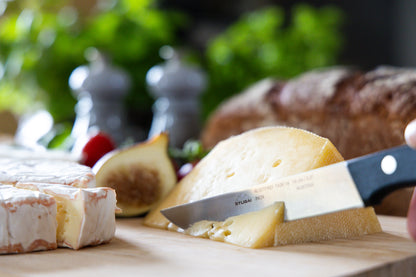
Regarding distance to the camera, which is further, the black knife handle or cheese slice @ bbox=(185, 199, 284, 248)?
cheese slice @ bbox=(185, 199, 284, 248)

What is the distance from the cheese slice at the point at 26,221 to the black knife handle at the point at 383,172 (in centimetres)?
64

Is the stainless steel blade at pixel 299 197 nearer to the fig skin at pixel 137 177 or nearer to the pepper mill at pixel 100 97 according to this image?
the fig skin at pixel 137 177

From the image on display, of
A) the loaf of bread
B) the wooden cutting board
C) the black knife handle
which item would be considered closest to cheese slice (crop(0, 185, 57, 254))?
the wooden cutting board

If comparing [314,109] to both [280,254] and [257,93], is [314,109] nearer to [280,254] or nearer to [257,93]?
[257,93]

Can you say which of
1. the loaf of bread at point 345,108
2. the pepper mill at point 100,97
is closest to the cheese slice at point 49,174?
the loaf of bread at point 345,108

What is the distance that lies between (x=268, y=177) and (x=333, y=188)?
8.2 inches

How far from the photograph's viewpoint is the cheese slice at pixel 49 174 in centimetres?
122

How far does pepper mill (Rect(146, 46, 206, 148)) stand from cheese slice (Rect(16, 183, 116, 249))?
1.37 metres

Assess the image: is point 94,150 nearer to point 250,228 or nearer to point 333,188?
point 250,228

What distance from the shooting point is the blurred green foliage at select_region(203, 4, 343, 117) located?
3080 mm

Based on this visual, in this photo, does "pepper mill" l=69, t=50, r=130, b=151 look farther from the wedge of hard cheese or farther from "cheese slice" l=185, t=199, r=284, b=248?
"cheese slice" l=185, t=199, r=284, b=248

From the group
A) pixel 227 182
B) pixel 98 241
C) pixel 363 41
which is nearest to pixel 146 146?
pixel 227 182

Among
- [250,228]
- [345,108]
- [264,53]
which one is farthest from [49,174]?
[264,53]

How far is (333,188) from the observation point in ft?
3.50
